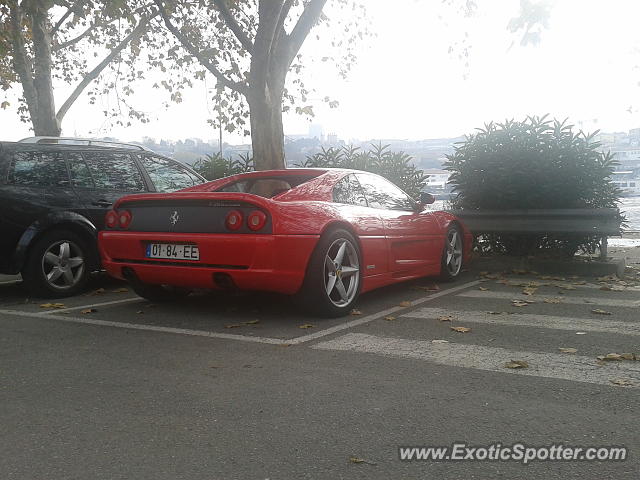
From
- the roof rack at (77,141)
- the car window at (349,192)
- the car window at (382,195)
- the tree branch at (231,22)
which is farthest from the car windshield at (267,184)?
the tree branch at (231,22)

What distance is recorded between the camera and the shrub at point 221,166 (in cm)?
1313

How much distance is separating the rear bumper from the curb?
14.7ft

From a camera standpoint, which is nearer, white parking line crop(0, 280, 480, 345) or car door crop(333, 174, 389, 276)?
white parking line crop(0, 280, 480, 345)

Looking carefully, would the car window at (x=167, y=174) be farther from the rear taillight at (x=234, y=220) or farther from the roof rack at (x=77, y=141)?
the rear taillight at (x=234, y=220)

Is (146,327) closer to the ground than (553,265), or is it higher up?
higher up

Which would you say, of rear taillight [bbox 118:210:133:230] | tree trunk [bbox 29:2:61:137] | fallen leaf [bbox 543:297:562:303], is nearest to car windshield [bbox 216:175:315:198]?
rear taillight [bbox 118:210:133:230]

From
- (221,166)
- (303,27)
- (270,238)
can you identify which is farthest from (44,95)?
(270,238)

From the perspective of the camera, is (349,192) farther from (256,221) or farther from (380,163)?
(380,163)

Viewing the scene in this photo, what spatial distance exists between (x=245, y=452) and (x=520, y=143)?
7.90 metres

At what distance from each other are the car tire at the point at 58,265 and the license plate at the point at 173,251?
5.55ft

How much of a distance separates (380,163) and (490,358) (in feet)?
24.8

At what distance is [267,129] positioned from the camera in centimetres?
1165

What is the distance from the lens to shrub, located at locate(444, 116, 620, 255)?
9.38 meters

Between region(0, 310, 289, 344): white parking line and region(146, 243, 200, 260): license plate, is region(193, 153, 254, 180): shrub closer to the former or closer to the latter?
region(0, 310, 289, 344): white parking line
